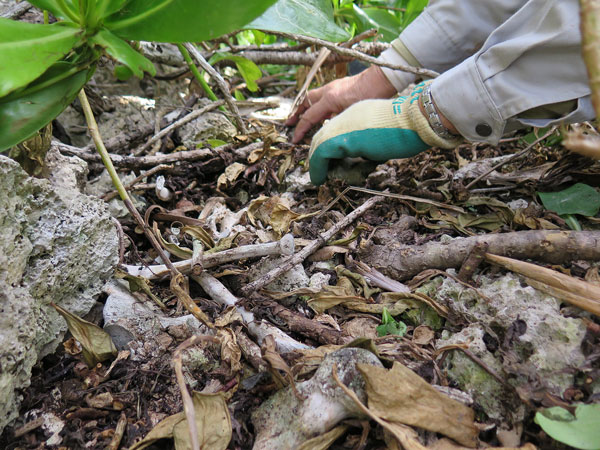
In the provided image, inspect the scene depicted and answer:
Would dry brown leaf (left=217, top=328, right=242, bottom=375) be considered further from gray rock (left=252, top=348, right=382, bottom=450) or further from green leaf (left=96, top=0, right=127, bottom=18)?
green leaf (left=96, top=0, right=127, bottom=18)

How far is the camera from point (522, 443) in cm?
63

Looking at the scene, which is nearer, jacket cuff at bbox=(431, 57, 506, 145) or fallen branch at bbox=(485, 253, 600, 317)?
fallen branch at bbox=(485, 253, 600, 317)

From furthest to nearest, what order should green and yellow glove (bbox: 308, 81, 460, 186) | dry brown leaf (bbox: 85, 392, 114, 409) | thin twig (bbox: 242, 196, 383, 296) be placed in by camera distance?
1. green and yellow glove (bbox: 308, 81, 460, 186)
2. thin twig (bbox: 242, 196, 383, 296)
3. dry brown leaf (bbox: 85, 392, 114, 409)

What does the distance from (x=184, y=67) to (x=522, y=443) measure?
7.06ft

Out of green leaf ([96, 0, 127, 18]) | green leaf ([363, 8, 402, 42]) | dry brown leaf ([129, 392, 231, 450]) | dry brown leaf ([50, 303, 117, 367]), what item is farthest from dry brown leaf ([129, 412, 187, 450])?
green leaf ([363, 8, 402, 42])

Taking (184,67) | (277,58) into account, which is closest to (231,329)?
(184,67)

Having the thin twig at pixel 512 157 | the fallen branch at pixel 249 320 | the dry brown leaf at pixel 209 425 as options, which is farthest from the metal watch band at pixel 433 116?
the dry brown leaf at pixel 209 425

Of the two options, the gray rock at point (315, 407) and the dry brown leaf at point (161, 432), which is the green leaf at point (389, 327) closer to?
the gray rock at point (315, 407)

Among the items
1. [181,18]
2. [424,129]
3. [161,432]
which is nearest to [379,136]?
[424,129]

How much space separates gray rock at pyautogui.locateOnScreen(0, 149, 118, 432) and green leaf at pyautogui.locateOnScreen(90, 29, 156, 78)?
31 cm

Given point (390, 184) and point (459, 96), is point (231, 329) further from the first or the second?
point (459, 96)

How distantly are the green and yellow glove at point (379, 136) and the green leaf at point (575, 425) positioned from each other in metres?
1.01

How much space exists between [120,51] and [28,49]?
170 mm

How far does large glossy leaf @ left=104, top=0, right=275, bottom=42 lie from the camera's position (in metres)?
0.77
